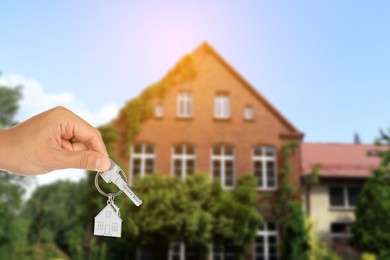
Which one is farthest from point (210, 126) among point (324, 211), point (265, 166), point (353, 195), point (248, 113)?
point (353, 195)

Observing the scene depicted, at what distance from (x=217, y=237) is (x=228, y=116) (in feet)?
16.1

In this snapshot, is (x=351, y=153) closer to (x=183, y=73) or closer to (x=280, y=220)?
(x=280, y=220)

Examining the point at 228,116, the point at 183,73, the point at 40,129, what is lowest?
the point at 40,129

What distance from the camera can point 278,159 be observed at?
19.1m

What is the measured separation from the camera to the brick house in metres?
18.6

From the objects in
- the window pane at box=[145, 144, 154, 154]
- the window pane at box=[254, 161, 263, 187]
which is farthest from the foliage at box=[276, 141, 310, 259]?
the window pane at box=[145, 144, 154, 154]

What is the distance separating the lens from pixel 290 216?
58.1ft

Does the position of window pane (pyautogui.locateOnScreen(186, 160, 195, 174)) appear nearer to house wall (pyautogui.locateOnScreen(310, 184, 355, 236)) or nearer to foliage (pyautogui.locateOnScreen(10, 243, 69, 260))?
house wall (pyautogui.locateOnScreen(310, 184, 355, 236))

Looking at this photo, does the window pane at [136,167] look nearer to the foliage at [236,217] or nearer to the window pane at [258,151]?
the foliage at [236,217]

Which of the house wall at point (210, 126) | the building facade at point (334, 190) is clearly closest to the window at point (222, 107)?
the house wall at point (210, 126)

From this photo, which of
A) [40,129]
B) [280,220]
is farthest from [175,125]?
[40,129]

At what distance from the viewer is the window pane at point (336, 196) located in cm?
2044

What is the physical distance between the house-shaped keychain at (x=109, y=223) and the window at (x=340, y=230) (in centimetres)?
1912

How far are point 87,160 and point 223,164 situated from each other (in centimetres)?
1731
